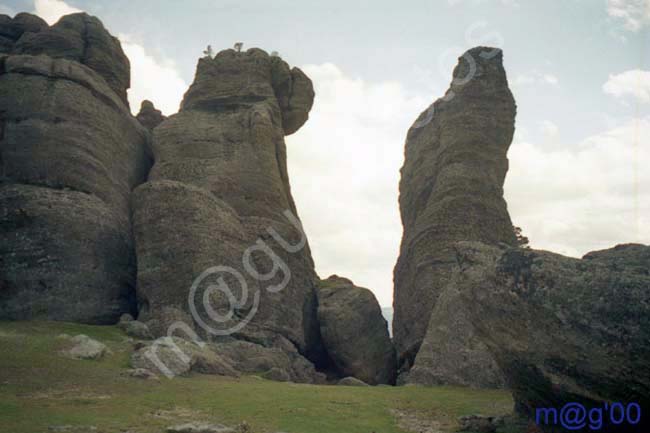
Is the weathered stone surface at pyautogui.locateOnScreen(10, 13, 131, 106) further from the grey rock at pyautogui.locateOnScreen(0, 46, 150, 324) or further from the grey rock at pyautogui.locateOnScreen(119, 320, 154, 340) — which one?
the grey rock at pyautogui.locateOnScreen(119, 320, 154, 340)

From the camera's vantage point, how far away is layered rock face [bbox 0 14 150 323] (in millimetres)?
37250

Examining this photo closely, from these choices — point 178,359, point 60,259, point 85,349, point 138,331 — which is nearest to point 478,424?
point 178,359

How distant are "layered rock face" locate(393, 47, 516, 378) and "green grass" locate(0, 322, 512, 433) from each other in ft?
48.1

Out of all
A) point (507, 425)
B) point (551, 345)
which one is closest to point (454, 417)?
point (507, 425)

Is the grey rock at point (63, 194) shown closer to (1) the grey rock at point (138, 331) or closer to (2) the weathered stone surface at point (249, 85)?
(1) the grey rock at point (138, 331)

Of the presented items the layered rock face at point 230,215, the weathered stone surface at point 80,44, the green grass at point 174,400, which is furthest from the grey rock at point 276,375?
the weathered stone surface at point 80,44

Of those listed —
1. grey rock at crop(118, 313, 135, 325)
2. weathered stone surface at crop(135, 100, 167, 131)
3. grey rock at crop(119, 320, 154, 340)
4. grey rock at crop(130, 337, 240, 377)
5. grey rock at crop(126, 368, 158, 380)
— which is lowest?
grey rock at crop(126, 368, 158, 380)

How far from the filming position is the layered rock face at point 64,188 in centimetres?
3725

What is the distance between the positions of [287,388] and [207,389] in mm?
4311

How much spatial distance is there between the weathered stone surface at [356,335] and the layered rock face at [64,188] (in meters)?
15.3

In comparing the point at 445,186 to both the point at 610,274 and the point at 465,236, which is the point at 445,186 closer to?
the point at 465,236

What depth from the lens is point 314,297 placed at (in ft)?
158

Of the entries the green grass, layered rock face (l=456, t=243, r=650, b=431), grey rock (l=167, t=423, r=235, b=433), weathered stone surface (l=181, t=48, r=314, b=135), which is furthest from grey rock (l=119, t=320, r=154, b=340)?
weathered stone surface (l=181, t=48, r=314, b=135)

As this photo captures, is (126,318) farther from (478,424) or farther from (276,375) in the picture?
(478,424)
